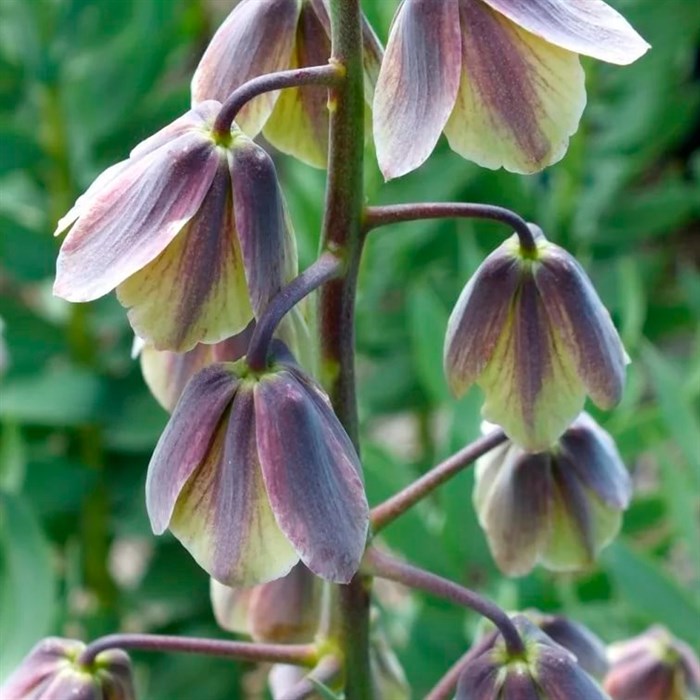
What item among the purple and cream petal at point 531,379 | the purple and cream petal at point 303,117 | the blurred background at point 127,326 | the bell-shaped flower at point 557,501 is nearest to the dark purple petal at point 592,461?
the bell-shaped flower at point 557,501

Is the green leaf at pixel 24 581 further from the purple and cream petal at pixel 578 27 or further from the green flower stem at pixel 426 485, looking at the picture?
the purple and cream petal at pixel 578 27

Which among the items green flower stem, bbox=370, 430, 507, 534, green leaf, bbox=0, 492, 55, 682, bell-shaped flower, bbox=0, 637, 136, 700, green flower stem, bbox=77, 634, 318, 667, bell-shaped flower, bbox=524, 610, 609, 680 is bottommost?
green leaf, bbox=0, 492, 55, 682

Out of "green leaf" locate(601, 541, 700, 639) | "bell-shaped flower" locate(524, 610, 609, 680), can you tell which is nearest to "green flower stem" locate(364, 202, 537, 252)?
"bell-shaped flower" locate(524, 610, 609, 680)

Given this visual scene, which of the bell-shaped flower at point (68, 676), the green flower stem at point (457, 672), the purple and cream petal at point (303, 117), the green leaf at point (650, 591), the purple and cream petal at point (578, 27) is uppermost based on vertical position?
the purple and cream petal at point (578, 27)

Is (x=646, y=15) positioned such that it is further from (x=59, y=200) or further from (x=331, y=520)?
(x=331, y=520)

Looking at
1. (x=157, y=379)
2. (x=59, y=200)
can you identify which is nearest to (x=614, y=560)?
(x=157, y=379)

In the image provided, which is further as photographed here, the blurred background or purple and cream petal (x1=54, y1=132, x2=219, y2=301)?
the blurred background

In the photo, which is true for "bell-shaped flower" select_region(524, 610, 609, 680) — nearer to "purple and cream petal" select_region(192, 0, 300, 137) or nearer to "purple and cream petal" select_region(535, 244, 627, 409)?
"purple and cream petal" select_region(535, 244, 627, 409)
